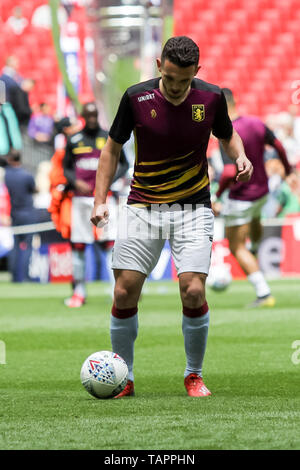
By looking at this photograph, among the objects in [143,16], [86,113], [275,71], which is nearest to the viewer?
[86,113]

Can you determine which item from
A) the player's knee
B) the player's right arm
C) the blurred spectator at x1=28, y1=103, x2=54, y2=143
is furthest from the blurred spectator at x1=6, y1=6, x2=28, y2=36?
the player's knee

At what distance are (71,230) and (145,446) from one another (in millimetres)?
7987

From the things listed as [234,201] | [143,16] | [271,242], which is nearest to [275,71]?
[271,242]

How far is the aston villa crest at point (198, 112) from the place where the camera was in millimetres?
5512

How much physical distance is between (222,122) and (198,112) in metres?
0.21

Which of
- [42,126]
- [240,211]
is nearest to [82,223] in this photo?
[240,211]

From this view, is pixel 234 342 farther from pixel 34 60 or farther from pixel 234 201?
pixel 34 60

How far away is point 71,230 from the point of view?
12.0 m

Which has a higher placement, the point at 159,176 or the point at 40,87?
the point at 159,176

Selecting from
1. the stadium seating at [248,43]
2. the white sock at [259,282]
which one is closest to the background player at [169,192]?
the white sock at [259,282]

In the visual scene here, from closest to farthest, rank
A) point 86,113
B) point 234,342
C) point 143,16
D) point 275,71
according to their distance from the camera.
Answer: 1. point 234,342
2. point 86,113
3. point 143,16
4. point 275,71

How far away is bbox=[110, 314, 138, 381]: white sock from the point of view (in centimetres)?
574

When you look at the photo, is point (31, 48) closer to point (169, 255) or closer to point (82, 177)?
point (169, 255)

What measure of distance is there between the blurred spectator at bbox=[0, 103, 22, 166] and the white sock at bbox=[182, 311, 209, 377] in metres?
13.0
